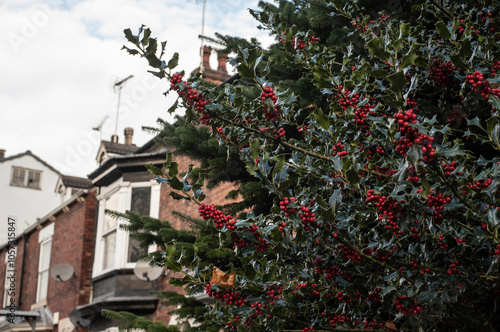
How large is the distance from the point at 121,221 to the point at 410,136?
12.6 m

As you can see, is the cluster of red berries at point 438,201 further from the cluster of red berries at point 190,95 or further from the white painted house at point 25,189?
the white painted house at point 25,189

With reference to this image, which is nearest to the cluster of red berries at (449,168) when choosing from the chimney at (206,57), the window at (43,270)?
the chimney at (206,57)

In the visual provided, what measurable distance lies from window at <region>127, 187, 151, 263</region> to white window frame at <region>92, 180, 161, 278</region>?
8 cm

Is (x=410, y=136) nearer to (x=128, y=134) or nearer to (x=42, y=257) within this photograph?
(x=42, y=257)

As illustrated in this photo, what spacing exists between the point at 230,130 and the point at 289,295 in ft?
3.25

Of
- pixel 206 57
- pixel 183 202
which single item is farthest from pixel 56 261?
pixel 206 57

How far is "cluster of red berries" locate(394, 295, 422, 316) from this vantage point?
2562 mm

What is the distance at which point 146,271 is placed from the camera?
11.3m

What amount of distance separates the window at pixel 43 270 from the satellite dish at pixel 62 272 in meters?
3.23

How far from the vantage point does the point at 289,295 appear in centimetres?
309

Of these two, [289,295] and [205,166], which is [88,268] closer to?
[205,166]

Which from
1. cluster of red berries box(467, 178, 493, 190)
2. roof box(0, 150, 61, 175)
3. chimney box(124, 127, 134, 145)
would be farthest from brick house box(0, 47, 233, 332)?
roof box(0, 150, 61, 175)

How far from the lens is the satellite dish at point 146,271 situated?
35.2ft
